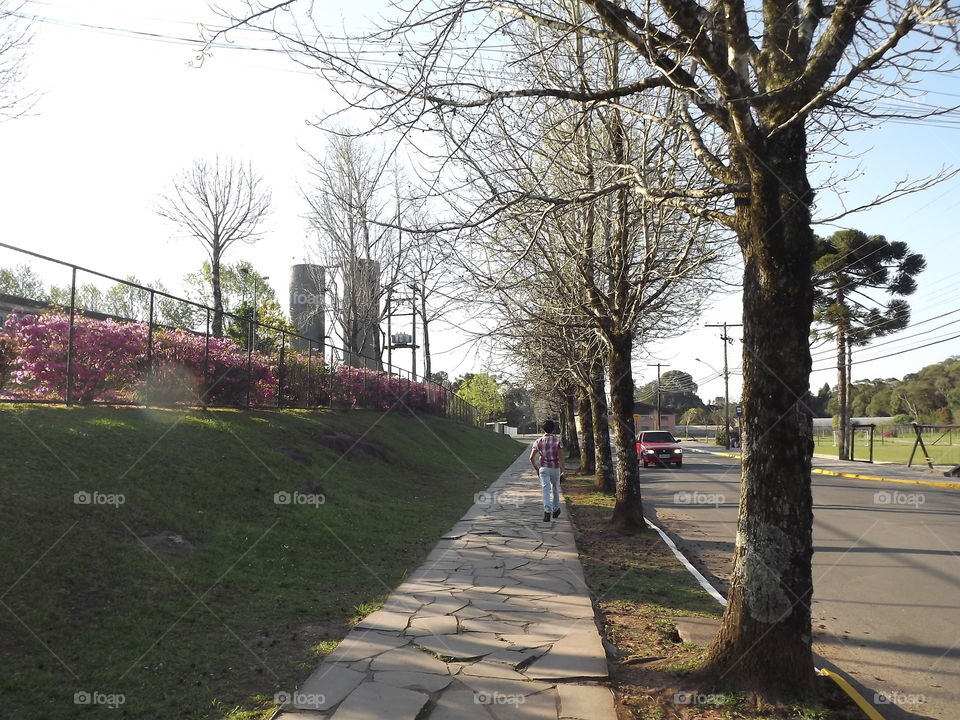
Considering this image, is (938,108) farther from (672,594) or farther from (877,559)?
(877,559)

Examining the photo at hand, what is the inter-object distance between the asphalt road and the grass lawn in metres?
0.63

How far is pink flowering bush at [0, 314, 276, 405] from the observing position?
10.1 m

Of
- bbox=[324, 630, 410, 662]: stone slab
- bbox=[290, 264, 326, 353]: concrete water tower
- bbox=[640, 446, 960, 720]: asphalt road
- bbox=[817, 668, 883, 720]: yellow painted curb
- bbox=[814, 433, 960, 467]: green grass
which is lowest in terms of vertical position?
A: bbox=[814, 433, 960, 467]: green grass

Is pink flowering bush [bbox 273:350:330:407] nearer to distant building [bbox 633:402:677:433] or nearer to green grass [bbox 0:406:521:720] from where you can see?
green grass [bbox 0:406:521:720]

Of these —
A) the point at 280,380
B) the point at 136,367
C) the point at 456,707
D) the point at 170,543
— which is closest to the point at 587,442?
the point at 280,380

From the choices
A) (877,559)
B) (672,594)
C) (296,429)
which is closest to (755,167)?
(672,594)

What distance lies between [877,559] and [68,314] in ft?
41.3

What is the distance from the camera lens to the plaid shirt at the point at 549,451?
11.9 m

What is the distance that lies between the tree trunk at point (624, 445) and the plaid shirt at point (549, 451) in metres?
1.09

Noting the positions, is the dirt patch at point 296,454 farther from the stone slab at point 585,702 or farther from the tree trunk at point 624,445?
the stone slab at point 585,702

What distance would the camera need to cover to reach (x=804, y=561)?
433 centimetres

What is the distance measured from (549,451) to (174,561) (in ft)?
22.3

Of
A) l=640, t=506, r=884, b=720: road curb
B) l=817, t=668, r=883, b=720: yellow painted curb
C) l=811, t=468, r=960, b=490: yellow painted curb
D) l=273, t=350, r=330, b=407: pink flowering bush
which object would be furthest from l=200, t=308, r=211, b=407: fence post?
l=811, t=468, r=960, b=490: yellow painted curb

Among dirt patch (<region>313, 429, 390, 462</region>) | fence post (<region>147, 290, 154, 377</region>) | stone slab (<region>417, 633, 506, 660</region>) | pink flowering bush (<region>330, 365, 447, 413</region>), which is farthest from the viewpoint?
pink flowering bush (<region>330, 365, 447, 413</region>)
